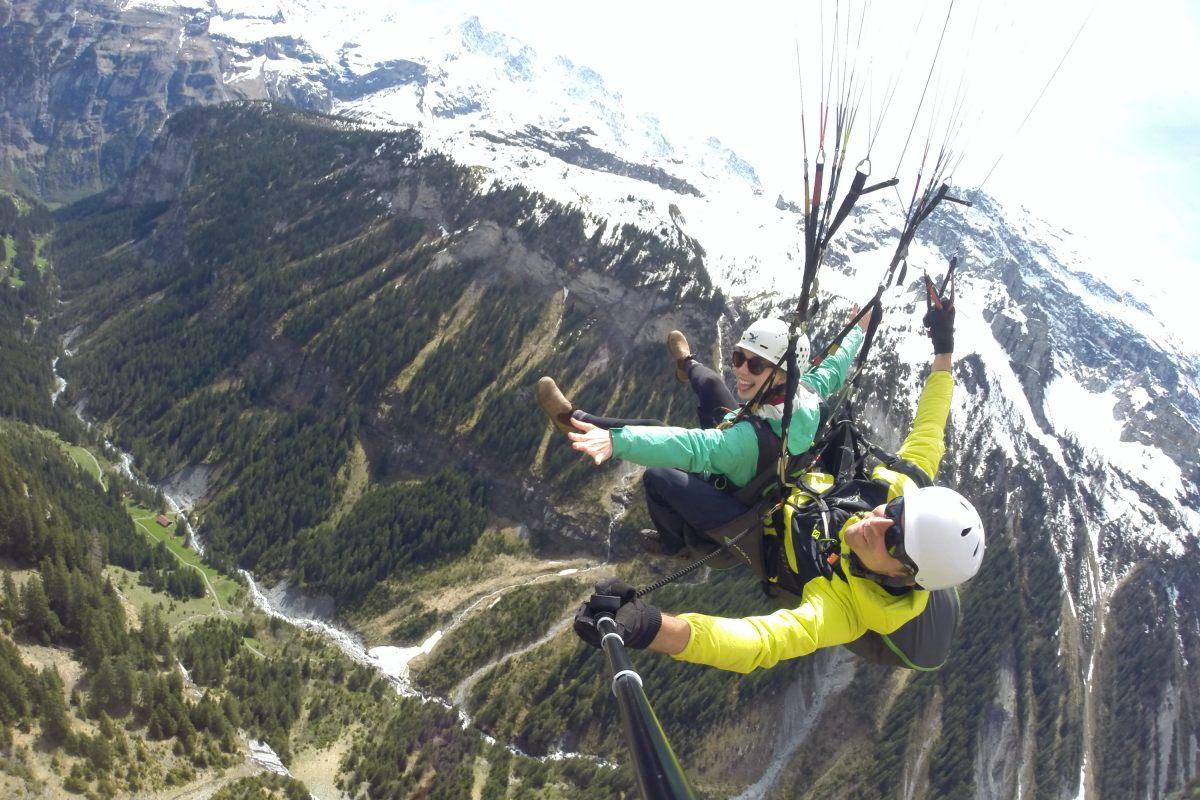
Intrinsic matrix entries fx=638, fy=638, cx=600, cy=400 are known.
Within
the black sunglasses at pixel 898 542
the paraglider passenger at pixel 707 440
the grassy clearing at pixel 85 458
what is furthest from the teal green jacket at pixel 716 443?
the grassy clearing at pixel 85 458

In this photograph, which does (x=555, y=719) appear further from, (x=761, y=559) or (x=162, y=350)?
Answer: (x=162, y=350)

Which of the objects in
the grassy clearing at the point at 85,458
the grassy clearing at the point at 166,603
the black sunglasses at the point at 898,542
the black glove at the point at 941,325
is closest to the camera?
the black sunglasses at the point at 898,542

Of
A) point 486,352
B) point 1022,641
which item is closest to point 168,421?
point 486,352

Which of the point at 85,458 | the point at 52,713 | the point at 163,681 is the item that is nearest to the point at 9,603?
the point at 163,681

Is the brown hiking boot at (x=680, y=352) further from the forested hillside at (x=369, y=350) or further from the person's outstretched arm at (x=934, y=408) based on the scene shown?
the forested hillside at (x=369, y=350)

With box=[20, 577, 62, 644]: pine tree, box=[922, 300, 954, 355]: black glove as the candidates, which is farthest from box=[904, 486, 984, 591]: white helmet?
box=[20, 577, 62, 644]: pine tree

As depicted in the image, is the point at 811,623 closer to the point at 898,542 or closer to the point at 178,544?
the point at 898,542
